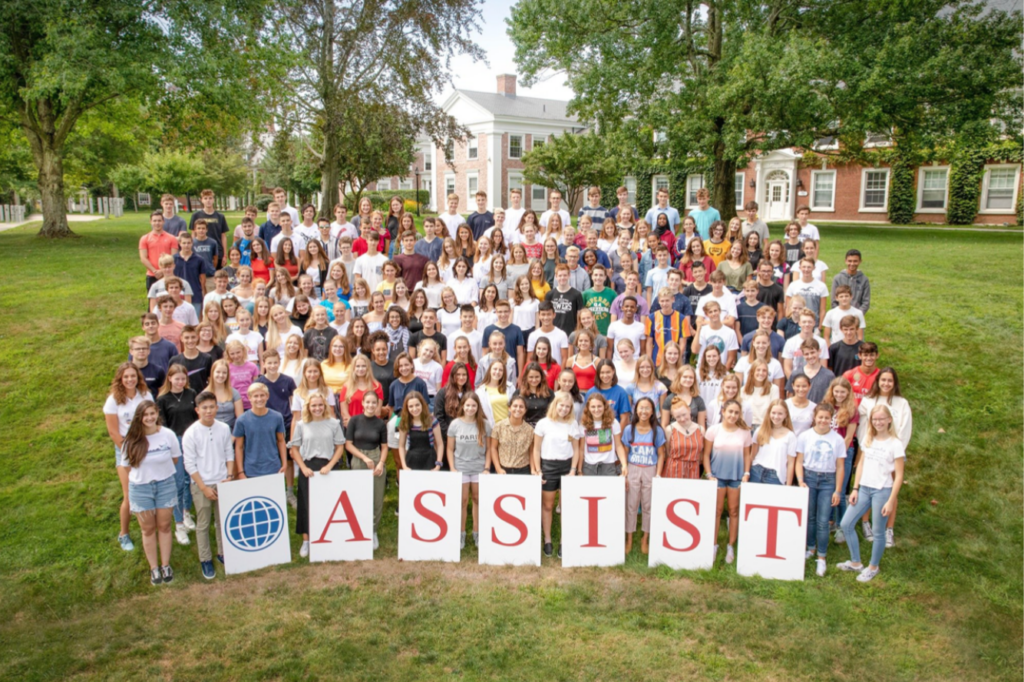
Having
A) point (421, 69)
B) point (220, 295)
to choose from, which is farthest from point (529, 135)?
point (220, 295)

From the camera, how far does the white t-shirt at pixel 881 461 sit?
270 inches

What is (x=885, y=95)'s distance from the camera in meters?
19.5

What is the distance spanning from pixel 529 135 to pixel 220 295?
41668mm

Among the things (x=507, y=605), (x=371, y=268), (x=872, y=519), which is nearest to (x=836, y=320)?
(x=872, y=519)

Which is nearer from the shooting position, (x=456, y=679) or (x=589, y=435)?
(x=456, y=679)

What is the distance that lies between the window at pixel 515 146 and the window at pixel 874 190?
21.8 m

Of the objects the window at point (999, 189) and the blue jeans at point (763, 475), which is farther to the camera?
the window at point (999, 189)

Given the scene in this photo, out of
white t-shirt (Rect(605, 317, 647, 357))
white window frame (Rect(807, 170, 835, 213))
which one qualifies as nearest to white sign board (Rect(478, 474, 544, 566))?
white t-shirt (Rect(605, 317, 647, 357))

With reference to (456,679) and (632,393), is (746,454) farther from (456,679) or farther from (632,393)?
(456,679)

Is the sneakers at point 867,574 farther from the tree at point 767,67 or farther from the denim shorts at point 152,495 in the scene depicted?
the tree at point 767,67

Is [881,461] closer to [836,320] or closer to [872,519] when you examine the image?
[872,519]

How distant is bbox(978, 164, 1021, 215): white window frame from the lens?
30.1 metres

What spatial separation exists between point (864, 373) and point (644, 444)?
8.25 feet

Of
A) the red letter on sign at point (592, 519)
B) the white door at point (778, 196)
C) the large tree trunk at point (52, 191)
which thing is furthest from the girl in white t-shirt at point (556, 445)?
the white door at point (778, 196)
